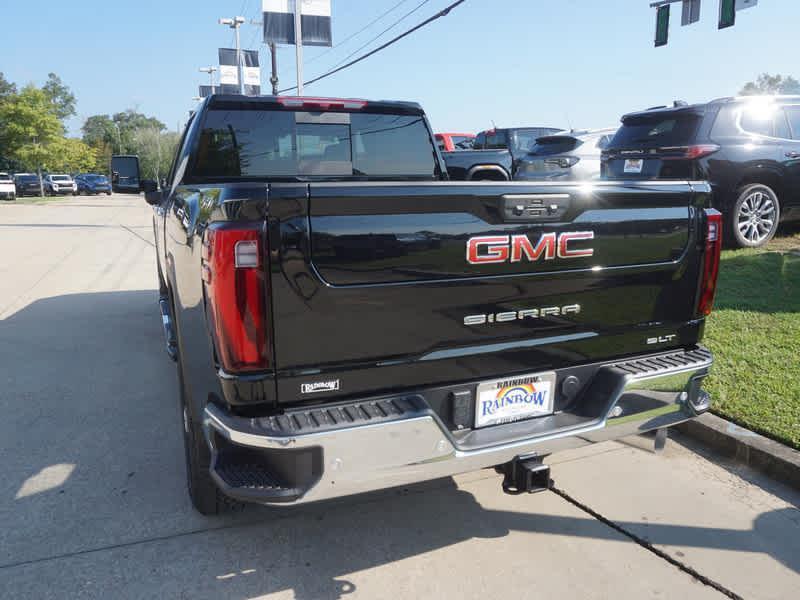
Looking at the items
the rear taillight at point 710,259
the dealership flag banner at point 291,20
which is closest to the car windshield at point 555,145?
the rear taillight at point 710,259

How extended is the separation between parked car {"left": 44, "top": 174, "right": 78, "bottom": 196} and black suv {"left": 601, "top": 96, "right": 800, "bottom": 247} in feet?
157

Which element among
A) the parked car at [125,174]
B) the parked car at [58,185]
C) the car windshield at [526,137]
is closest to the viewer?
the parked car at [125,174]

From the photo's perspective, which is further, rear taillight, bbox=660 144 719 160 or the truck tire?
rear taillight, bbox=660 144 719 160

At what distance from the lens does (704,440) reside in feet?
12.8

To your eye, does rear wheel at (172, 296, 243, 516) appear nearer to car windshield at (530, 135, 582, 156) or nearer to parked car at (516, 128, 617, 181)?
parked car at (516, 128, 617, 181)

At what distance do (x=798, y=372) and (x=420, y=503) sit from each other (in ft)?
9.74

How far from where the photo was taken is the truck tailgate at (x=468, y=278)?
2166 mm

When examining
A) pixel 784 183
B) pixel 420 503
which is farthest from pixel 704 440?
pixel 784 183

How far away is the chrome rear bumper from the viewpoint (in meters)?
2.13

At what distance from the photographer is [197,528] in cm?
300

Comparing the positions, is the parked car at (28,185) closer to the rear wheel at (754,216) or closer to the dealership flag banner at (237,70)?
the dealership flag banner at (237,70)

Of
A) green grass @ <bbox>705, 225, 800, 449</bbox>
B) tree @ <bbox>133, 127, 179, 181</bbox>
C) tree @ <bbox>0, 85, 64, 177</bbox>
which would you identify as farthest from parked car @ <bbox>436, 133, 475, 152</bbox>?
tree @ <bbox>133, 127, 179, 181</bbox>

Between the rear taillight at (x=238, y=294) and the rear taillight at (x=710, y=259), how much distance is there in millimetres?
2027

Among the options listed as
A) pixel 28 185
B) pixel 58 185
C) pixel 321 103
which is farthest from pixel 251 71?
pixel 321 103
